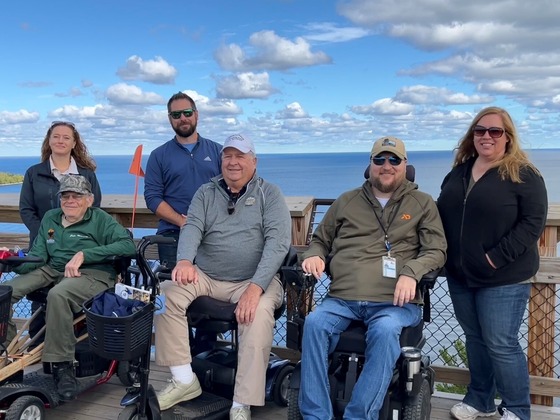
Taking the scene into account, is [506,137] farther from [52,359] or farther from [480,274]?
[52,359]

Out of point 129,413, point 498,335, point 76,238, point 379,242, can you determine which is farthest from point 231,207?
point 498,335

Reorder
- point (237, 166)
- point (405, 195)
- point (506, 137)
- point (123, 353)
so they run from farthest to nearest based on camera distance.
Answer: point (237, 166) → point (405, 195) → point (506, 137) → point (123, 353)

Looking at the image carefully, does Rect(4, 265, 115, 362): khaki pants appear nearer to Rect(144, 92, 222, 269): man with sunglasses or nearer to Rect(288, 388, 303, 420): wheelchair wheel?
Rect(144, 92, 222, 269): man with sunglasses

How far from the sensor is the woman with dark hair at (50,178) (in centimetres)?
374

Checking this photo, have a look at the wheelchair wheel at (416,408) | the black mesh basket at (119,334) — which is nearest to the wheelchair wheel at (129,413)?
the black mesh basket at (119,334)

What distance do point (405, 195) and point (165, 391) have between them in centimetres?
156

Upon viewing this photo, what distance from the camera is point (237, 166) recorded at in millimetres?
3230

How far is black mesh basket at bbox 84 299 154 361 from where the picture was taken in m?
2.64

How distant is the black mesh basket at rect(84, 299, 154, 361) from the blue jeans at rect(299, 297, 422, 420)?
2.46 feet

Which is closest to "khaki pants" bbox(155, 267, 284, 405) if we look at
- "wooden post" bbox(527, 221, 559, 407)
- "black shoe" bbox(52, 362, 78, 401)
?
"black shoe" bbox(52, 362, 78, 401)

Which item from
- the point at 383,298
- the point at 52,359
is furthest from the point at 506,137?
the point at 52,359

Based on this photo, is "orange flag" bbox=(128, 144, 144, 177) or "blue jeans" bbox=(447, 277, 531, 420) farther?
"orange flag" bbox=(128, 144, 144, 177)

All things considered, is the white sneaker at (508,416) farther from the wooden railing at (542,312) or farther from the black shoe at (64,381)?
the black shoe at (64,381)

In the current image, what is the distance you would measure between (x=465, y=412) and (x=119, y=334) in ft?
5.97
